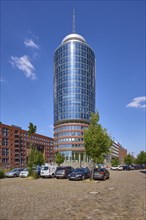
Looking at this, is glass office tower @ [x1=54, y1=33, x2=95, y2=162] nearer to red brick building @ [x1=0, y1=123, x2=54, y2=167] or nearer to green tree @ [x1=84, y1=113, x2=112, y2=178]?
red brick building @ [x1=0, y1=123, x2=54, y2=167]

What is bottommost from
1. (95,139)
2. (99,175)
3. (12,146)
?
(12,146)

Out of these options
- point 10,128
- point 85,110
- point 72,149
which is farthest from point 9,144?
point 85,110

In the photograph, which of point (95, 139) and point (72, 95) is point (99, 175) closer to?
point (95, 139)

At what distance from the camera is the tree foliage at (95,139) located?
2939 centimetres

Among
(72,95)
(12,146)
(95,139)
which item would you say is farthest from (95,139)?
(72,95)

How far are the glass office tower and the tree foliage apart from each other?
3589 inches

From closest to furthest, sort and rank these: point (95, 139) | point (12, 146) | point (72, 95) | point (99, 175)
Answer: point (95, 139) < point (99, 175) < point (12, 146) < point (72, 95)

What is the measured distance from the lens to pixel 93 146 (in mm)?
29453

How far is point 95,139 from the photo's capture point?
29297 mm

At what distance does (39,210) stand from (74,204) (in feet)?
7.49

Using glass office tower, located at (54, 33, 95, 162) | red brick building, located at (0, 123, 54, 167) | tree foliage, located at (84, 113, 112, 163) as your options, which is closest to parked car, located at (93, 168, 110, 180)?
tree foliage, located at (84, 113, 112, 163)

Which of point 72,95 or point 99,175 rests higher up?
point 72,95

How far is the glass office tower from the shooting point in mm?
124588

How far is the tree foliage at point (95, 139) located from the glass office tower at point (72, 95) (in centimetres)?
9117
